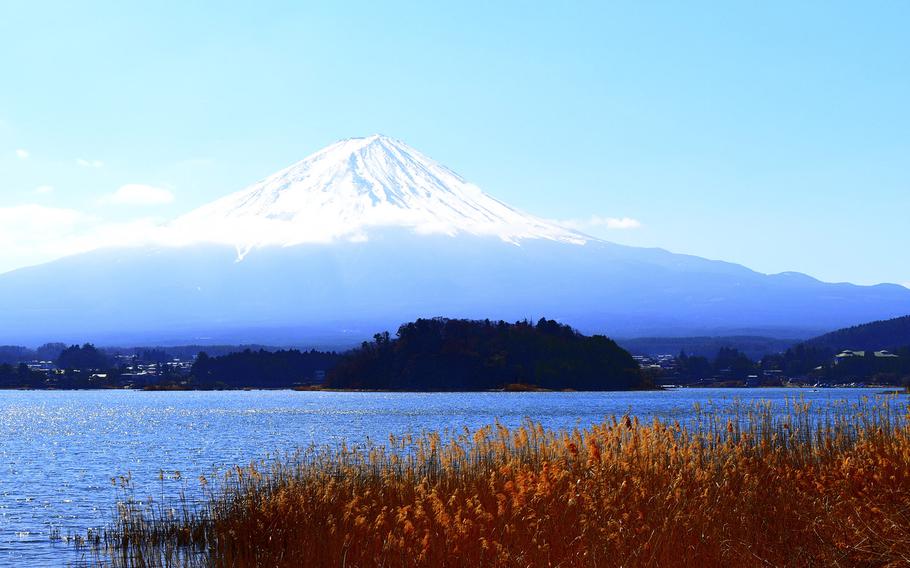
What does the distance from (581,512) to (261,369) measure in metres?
139

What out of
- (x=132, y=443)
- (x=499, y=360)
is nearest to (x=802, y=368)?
(x=499, y=360)

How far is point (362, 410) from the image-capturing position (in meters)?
79.7

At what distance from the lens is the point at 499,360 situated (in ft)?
391

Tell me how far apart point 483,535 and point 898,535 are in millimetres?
4425

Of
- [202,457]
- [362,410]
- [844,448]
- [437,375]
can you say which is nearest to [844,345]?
[437,375]

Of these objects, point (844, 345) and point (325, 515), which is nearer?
point (325, 515)

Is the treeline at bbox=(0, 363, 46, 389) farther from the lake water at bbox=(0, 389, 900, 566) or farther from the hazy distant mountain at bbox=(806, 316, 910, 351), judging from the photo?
A: the hazy distant mountain at bbox=(806, 316, 910, 351)

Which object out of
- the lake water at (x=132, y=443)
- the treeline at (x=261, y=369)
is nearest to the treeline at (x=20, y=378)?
the treeline at (x=261, y=369)

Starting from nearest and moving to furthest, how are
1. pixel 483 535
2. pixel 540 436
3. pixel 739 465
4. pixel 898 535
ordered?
pixel 898 535 → pixel 483 535 → pixel 739 465 → pixel 540 436

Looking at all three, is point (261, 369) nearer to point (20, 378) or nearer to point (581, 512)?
point (20, 378)

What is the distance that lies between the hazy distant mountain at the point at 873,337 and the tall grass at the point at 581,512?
13259 centimetres

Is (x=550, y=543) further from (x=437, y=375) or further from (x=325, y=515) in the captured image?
(x=437, y=375)

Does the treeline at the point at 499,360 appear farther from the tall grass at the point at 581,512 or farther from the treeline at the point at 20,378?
the tall grass at the point at 581,512

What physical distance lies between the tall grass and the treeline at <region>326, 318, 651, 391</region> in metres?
99.0
